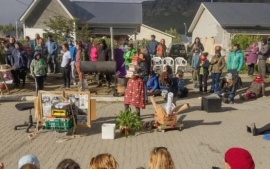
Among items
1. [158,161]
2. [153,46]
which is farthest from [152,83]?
[158,161]

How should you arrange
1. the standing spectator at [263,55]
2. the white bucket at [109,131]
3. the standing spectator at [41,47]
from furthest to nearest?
the standing spectator at [263,55] < the standing spectator at [41,47] < the white bucket at [109,131]

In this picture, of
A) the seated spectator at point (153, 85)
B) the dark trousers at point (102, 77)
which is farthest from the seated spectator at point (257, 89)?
the dark trousers at point (102, 77)

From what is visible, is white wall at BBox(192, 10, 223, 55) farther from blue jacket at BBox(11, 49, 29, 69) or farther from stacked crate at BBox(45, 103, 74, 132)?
stacked crate at BBox(45, 103, 74, 132)

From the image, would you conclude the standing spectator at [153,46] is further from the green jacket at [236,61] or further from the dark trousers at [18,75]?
the dark trousers at [18,75]

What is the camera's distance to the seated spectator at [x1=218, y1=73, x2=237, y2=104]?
13062 mm

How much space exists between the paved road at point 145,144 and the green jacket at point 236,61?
11.2 ft

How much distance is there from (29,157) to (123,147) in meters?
4.04

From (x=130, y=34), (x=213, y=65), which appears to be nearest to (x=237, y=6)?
(x=130, y=34)

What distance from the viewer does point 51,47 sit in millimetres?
16719

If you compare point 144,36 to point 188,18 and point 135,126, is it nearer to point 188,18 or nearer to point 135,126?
point 135,126

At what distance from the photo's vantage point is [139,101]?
31.3 feet

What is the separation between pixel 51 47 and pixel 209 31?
2301 centimetres

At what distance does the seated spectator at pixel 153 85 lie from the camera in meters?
13.5

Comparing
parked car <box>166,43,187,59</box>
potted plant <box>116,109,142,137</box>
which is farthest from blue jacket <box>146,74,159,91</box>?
parked car <box>166,43,187,59</box>
